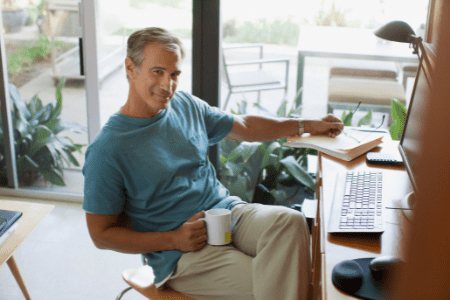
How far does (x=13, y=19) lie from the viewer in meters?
2.93

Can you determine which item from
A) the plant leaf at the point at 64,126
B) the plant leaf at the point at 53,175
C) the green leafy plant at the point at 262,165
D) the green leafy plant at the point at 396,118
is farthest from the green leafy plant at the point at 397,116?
the plant leaf at the point at 53,175

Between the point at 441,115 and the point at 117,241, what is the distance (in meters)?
1.39

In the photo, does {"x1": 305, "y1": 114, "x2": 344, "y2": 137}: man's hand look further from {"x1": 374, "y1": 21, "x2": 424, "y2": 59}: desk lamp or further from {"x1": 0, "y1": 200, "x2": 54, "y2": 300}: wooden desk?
{"x1": 0, "y1": 200, "x2": 54, "y2": 300}: wooden desk

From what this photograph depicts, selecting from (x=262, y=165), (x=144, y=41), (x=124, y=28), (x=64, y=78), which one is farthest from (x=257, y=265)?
(x=64, y=78)

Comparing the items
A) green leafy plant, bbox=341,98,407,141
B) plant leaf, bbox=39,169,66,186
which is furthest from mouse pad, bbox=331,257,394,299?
plant leaf, bbox=39,169,66,186

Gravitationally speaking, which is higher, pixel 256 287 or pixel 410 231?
pixel 410 231

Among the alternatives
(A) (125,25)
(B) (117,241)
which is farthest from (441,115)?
(A) (125,25)

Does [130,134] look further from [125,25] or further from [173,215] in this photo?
[125,25]

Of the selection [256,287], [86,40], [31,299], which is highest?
[86,40]

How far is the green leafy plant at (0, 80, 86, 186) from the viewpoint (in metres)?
3.08

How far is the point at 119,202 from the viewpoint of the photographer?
1.53 m

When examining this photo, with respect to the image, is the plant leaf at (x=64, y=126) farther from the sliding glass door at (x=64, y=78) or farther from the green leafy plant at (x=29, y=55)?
the green leafy plant at (x=29, y=55)

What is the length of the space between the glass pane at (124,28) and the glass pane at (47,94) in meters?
0.16

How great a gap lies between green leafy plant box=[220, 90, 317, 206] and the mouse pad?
1724 mm
